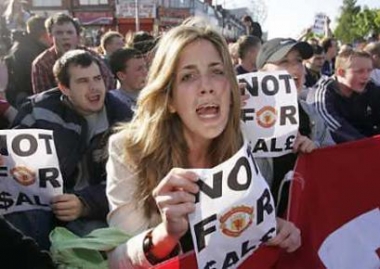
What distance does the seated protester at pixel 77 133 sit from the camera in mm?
2896

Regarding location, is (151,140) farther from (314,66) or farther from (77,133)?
(314,66)

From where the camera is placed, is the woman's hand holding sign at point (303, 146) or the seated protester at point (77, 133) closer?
the woman's hand holding sign at point (303, 146)

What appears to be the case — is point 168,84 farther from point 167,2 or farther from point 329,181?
point 167,2

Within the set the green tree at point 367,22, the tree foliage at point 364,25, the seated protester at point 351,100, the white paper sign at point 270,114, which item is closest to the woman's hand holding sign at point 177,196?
the white paper sign at point 270,114

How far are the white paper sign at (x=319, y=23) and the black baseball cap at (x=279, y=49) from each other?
9.83 m

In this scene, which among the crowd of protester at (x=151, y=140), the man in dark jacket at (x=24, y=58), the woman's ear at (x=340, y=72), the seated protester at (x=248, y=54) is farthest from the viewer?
the seated protester at (x=248, y=54)

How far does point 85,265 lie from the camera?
220 centimetres

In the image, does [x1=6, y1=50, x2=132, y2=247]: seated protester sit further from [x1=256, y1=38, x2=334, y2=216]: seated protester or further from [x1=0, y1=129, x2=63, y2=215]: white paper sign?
[x1=256, y1=38, x2=334, y2=216]: seated protester

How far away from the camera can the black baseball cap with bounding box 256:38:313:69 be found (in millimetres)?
4016

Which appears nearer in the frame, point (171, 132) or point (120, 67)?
point (171, 132)

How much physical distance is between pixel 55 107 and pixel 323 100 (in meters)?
2.36

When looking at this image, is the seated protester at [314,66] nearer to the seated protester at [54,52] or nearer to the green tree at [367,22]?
the seated protester at [54,52]

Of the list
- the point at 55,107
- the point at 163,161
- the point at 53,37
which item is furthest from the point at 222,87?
the point at 53,37

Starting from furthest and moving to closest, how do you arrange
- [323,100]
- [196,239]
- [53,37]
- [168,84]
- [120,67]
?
[53,37] < [120,67] < [323,100] < [168,84] < [196,239]
